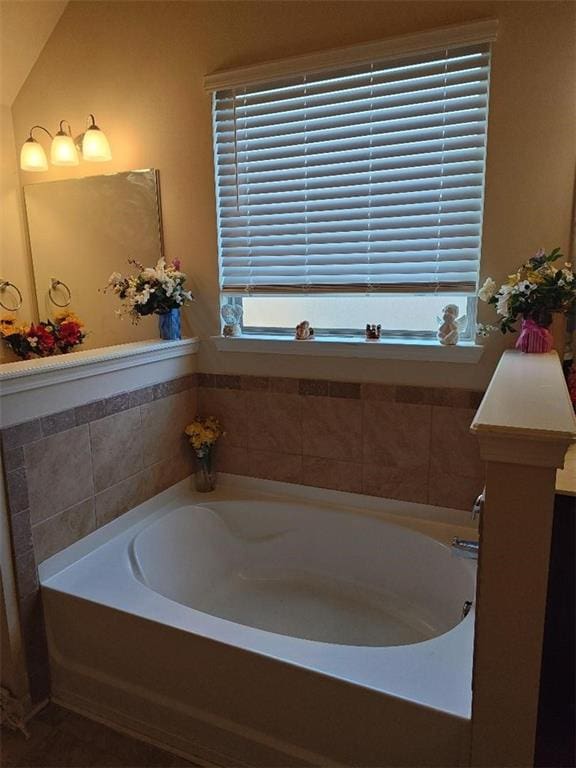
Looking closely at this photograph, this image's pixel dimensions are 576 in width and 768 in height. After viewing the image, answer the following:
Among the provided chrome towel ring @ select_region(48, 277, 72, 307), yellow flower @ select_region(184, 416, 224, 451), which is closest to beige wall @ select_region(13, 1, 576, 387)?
yellow flower @ select_region(184, 416, 224, 451)

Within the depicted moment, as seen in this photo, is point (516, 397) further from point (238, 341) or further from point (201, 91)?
point (201, 91)

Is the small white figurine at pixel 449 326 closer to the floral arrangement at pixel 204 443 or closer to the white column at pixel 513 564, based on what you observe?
the white column at pixel 513 564

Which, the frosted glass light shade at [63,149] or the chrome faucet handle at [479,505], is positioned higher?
the frosted glass light shade at [63,149]

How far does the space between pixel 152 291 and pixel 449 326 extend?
132cm

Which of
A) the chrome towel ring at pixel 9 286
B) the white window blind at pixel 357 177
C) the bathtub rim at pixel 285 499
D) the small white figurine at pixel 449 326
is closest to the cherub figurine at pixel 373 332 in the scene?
the white window blind at pixel 357 177

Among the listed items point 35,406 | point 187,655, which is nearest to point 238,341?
point 35,406

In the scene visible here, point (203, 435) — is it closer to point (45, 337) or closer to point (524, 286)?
point (45, 337)

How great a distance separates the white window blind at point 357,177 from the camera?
2039mm

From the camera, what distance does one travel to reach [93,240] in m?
2.78

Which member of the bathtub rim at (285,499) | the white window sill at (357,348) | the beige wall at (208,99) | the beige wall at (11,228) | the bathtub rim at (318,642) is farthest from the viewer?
the beige wall at (11,228)

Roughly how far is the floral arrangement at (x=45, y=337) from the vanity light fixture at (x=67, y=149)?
78 cm

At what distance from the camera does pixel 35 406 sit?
5.94ft

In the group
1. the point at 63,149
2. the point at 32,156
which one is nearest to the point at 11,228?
the point at 32,156

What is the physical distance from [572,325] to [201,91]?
1.91m
